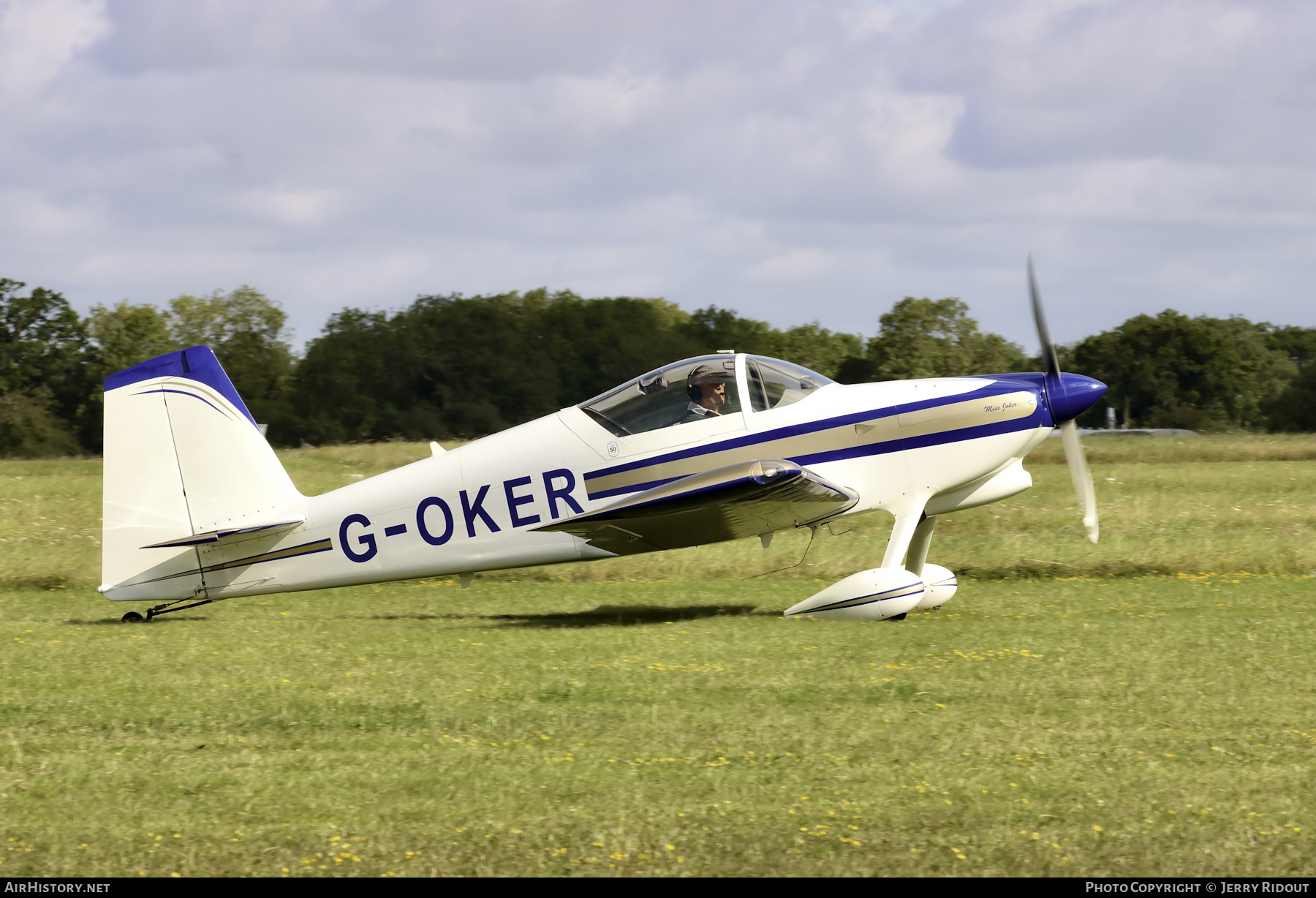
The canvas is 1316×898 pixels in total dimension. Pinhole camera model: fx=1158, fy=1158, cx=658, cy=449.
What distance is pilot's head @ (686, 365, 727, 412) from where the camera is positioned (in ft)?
31.3

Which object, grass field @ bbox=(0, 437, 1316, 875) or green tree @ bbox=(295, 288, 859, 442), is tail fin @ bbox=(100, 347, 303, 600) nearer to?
grass field @ bbox=(0, 437, 1316, 875)

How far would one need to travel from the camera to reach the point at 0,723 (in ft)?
20.9

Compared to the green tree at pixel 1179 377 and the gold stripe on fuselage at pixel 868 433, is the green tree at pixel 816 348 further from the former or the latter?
the gold stripe on fuselage at pixel 868 433

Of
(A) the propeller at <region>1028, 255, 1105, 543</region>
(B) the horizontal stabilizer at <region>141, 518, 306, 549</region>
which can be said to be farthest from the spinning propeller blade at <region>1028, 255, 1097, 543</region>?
(B) the horizontal stabilizer at <region>141, 518, 306, 549</region>

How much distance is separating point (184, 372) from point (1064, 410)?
297 inches

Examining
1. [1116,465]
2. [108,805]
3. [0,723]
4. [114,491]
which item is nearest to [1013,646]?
[108,805]

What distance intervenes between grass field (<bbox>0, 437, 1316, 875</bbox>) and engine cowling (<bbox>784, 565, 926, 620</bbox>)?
0.54 feet

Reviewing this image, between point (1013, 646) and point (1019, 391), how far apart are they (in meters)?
2.41

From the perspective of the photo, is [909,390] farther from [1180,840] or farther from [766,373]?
[1180,840]

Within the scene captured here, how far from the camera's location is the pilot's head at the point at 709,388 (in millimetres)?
9539

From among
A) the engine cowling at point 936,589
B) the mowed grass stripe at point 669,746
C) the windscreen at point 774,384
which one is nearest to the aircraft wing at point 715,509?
the windscreen at point 774,384

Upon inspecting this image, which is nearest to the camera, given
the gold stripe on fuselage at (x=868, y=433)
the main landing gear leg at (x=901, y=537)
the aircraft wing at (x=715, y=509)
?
the aircraft wing at (x=715, y=509)

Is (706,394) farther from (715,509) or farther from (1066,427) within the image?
(1066,427)

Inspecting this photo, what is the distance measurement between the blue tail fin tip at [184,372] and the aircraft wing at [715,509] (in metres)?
3.14
